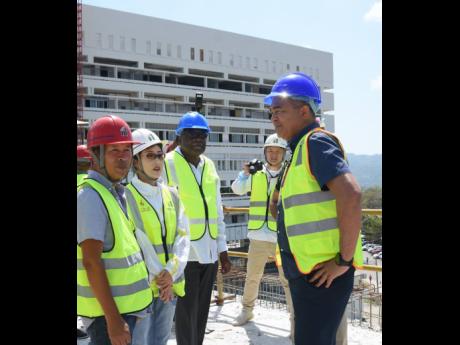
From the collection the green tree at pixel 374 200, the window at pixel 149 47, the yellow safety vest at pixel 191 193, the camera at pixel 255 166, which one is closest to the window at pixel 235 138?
the window at pixel 149 47

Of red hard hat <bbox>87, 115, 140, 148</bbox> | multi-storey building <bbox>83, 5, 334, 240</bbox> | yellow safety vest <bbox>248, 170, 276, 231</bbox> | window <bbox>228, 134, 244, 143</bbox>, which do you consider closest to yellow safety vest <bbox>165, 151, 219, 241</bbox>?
yellow safety vest <bbox>248, 170, 276, 231</bbox>

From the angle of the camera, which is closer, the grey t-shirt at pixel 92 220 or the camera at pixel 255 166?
the grey t-shirt at pixel 92 220

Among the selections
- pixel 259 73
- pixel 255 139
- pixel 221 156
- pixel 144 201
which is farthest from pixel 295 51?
pixel 144 201

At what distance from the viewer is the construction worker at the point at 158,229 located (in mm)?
3229

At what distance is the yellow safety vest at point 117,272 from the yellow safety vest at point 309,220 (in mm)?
927

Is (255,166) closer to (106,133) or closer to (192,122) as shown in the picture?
(192,122)

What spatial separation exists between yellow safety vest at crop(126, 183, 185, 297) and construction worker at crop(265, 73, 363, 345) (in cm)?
97

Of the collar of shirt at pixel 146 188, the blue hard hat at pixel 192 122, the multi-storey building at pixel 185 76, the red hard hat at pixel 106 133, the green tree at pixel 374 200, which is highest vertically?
the multi-storey building at pixel 185 76

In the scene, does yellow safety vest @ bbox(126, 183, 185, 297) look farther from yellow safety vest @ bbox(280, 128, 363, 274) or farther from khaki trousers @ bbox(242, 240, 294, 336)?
khaki trousers @ bbox(242, 240, 294, 336)

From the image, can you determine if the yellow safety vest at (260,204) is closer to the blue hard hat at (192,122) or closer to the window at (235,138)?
the blue hard hat at (192,122)

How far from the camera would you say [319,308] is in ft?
8.55

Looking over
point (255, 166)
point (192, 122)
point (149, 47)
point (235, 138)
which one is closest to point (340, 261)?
point (192, 122)

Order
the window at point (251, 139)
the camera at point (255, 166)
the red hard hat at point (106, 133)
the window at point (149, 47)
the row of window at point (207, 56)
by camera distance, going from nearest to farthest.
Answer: the red hard hat at point (106, 133) < the camera at point (255, 166) < the row of window at point (207, 56) < the window at point (149, 47) < the window at point (251, 139)
